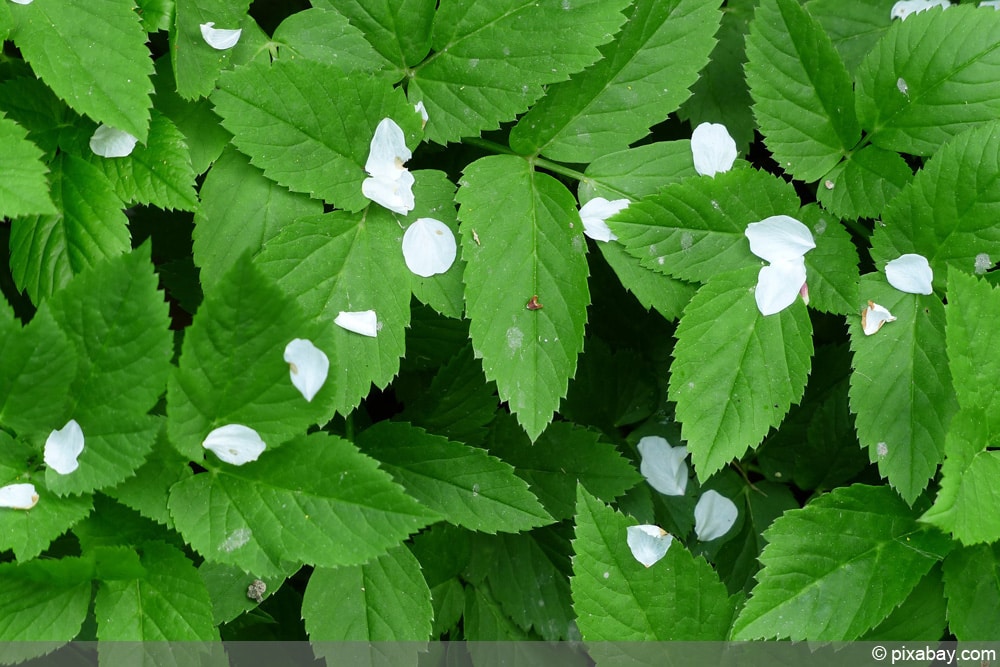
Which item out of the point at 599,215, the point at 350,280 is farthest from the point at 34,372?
the point at 599,215

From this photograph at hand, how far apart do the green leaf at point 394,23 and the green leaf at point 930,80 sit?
85 centimetres

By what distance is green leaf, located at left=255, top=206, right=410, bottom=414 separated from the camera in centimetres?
140

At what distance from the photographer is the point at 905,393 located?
143cm

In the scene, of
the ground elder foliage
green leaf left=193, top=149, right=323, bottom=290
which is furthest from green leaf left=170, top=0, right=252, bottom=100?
green leaf left=193, top=149, right=323, bottom=290

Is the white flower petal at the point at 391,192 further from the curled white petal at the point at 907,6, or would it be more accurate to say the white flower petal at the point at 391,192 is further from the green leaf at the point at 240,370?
the curled white petal at the point at 907,6

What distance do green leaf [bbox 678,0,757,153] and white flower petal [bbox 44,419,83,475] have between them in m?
1.40

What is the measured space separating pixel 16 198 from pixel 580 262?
0.94m

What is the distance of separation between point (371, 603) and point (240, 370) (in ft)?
1.87

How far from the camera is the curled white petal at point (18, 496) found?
4.05ft

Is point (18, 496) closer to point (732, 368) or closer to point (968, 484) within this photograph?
point (732, 368)

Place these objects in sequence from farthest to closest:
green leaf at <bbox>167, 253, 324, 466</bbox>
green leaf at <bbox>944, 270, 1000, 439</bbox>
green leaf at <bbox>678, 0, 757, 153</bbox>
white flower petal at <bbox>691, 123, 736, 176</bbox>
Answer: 1. green leaf at <bbox>678, 0, 757, 153</bbox>
2. white flower petal at <bbox>691, 123, 736, 176</bbox>
3. green leaf at <bbox>944, 270, 1000, 439</bbox>
4. green leaf at <bbox>167, 253, 324, 466</bbox>

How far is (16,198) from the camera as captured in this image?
1254 mm

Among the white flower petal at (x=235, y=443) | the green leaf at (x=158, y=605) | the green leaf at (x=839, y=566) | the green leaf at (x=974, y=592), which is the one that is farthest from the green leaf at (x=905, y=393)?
the green leaf at (x=158, y=605)

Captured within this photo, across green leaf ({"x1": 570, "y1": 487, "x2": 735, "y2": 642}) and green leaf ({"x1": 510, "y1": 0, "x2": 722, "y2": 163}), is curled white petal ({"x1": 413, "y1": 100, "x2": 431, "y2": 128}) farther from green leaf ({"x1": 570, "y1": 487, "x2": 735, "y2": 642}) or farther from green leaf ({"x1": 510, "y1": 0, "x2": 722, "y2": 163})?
green leaf ({"x1": 570, "y1": 487, "x2": 735, "y2": 642})
